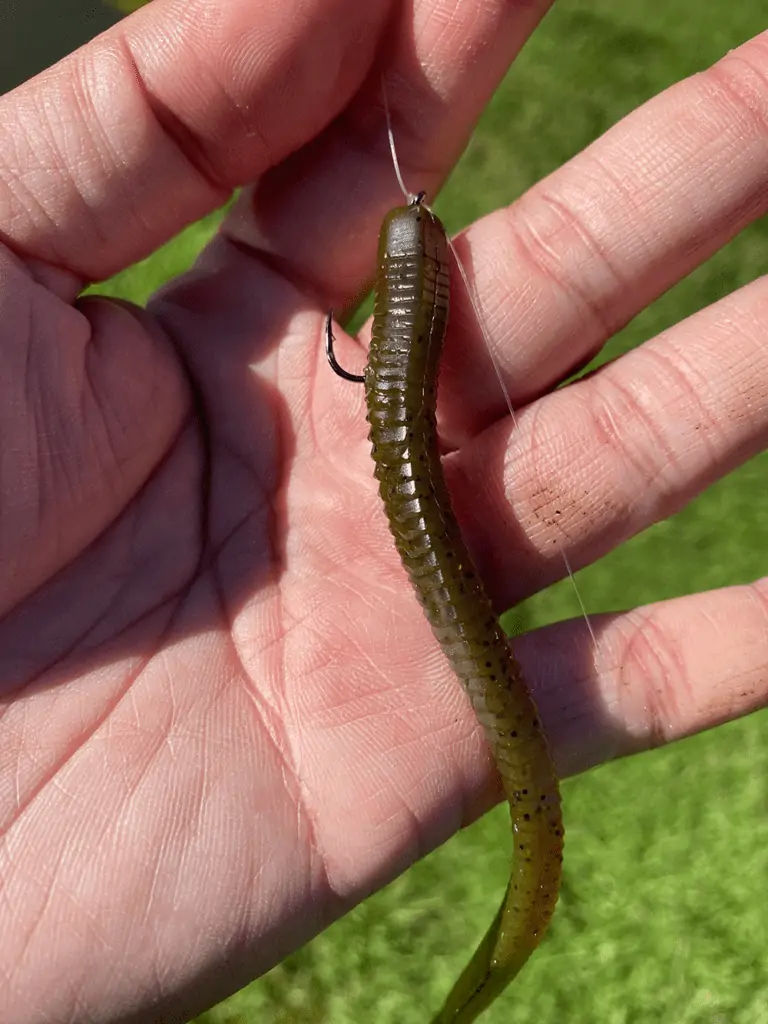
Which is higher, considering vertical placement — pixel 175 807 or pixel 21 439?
pixel 21 439

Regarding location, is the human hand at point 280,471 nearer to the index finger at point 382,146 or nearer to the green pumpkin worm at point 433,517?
the index finger at point 382,146

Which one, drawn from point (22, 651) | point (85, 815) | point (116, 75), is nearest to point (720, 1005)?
point (85, 815)

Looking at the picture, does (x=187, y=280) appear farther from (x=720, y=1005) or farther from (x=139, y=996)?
(x=720, y=1005)

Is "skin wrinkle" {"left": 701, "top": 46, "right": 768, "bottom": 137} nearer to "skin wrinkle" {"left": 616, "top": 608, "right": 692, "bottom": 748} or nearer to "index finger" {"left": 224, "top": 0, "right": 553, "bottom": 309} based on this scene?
"index finger" {"left": 224, "top": 0, "right": 553, "bottom": 309}

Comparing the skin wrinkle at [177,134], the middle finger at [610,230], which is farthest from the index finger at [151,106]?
the middle finger at [610,230]

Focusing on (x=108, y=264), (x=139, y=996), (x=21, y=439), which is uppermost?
(x=108, y=264)

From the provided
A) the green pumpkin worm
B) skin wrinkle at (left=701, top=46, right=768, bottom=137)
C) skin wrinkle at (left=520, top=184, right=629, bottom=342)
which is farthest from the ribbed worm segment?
skin wrinkle at (left=701, top=46, right=768, bottom=137)

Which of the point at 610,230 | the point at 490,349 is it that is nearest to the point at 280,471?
the point at 490,349

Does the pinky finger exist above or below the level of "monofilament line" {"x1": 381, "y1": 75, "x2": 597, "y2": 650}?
below
